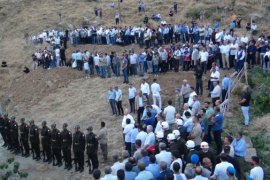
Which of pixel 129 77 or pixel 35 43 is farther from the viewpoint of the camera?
pixel 35 43

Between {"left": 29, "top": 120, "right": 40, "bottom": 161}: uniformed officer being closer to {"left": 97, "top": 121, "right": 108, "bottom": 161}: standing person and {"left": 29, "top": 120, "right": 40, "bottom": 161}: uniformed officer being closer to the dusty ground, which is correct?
the dusty ground

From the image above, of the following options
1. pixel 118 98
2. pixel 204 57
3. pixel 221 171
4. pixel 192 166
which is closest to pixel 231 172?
pixel 221 171

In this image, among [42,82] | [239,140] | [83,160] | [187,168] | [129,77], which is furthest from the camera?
[42,82]

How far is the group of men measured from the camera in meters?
17.0

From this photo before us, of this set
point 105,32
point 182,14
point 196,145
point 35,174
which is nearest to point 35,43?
point 105,32

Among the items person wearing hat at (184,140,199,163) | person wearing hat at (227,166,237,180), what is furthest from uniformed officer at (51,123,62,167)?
person wearing hat at (227,166,237,180)

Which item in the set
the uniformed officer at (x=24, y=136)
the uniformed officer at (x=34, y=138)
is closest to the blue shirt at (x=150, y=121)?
the uniformed officer at (x=34, y=138)

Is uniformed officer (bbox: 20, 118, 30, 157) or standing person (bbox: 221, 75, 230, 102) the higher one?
standing person (bbox: 221, 75, 230, 102)

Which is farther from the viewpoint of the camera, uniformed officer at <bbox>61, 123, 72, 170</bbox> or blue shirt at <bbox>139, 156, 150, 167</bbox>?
uniformed officer at <bbox>61, 123, 72, 170</bbox>

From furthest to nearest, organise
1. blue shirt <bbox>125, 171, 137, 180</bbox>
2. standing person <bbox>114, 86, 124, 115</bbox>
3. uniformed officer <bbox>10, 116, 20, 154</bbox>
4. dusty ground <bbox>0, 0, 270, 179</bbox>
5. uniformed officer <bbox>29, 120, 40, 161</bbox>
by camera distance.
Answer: dusty ground <bbox>0, 0, 270, 179</bbox>
standing person <bbox>114, 86, 124, 115</bbox>
uniformed officer <bbox>10, 116, 20, 154</bbox>
uniformed officer <bbox>29, 120, 40, 161</bbox>
blue shirt <bbox>125, 171, 137, 180</bbox>

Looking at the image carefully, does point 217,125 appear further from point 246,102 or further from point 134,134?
point 246,102

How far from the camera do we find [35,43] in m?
39.5

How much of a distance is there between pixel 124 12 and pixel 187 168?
33.8 m

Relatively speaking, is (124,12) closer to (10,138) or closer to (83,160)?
(10,138)
